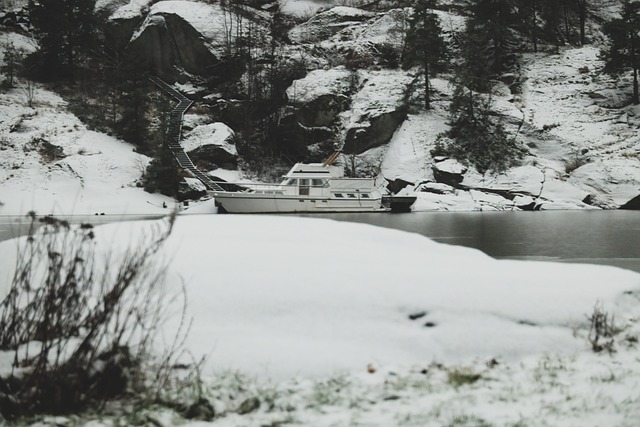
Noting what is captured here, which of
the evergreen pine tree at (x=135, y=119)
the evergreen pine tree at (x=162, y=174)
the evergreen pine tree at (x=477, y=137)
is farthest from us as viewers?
the evergreen pine tree at (x=135, y=119)

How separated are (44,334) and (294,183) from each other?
84.1ft

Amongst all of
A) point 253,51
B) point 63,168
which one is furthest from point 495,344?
point 253,51

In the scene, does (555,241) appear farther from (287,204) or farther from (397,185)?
(397,185)

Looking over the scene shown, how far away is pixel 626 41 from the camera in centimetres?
3434

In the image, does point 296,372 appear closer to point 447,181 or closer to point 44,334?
point 44,334

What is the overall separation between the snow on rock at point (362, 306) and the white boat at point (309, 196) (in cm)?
2212

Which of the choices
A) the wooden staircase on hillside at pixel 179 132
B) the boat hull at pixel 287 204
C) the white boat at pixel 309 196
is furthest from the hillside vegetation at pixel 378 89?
the boat hull at pixel 287 204

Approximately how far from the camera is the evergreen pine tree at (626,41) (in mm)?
33906

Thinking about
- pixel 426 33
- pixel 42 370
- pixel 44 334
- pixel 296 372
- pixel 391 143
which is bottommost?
pixel 296 372

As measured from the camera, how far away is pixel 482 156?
32.5 metres

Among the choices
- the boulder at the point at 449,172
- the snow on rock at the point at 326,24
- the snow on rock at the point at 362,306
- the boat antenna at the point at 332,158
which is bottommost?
the snow on rock at the point at 362,306

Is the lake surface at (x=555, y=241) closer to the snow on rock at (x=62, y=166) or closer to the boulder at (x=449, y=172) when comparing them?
the boulder at (x=449, y=172)

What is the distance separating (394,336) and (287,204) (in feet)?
78.7

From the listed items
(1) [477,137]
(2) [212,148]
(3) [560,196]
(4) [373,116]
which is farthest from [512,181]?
(2) [212,148]
